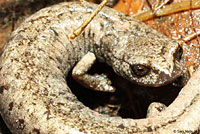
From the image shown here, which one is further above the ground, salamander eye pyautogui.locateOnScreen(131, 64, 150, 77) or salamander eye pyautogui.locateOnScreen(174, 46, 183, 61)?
salamander eye pyautogui.locateOnScreen(174, 46, 183, 61)

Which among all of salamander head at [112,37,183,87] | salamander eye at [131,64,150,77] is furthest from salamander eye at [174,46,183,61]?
salamander eye at [131,64,150,77]

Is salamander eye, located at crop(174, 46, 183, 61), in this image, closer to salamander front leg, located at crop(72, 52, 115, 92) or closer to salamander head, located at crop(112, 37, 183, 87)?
salamander head, located at crop(112, 37, 183, 87)

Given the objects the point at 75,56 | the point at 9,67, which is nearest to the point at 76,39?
the point at 75,56

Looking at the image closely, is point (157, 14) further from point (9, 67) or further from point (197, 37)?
point (9, 67)

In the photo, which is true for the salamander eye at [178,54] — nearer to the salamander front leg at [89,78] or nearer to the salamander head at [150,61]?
the salamander head at [150,61]

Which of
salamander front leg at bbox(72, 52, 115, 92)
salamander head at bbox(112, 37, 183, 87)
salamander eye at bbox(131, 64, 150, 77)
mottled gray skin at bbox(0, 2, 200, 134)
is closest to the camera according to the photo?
mottled gray skin at bbox(0, 2, 200, 134)

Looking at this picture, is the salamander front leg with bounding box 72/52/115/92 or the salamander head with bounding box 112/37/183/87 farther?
the salamander front leg with bounding box 72/52/115/92

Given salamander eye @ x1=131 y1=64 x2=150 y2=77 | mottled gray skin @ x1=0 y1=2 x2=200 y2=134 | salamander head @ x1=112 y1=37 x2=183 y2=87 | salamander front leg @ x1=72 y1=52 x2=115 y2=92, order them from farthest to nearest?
salamander front leg @ x1=72 y1=52 x2=115 y2=92 → salamander eye @ x1=131 y1=64 x2=150 y2=77 → salamander head @ x1=112 y1=37 x2=183 y2=87 → mottled gray skin @ x1=0 y1=2 x2=200 y2=134

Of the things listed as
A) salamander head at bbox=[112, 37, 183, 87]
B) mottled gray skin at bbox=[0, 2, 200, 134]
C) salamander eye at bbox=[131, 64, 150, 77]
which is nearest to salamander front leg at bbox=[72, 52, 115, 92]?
mottled gray skin at bbox=[0, 2, 200, 134]
